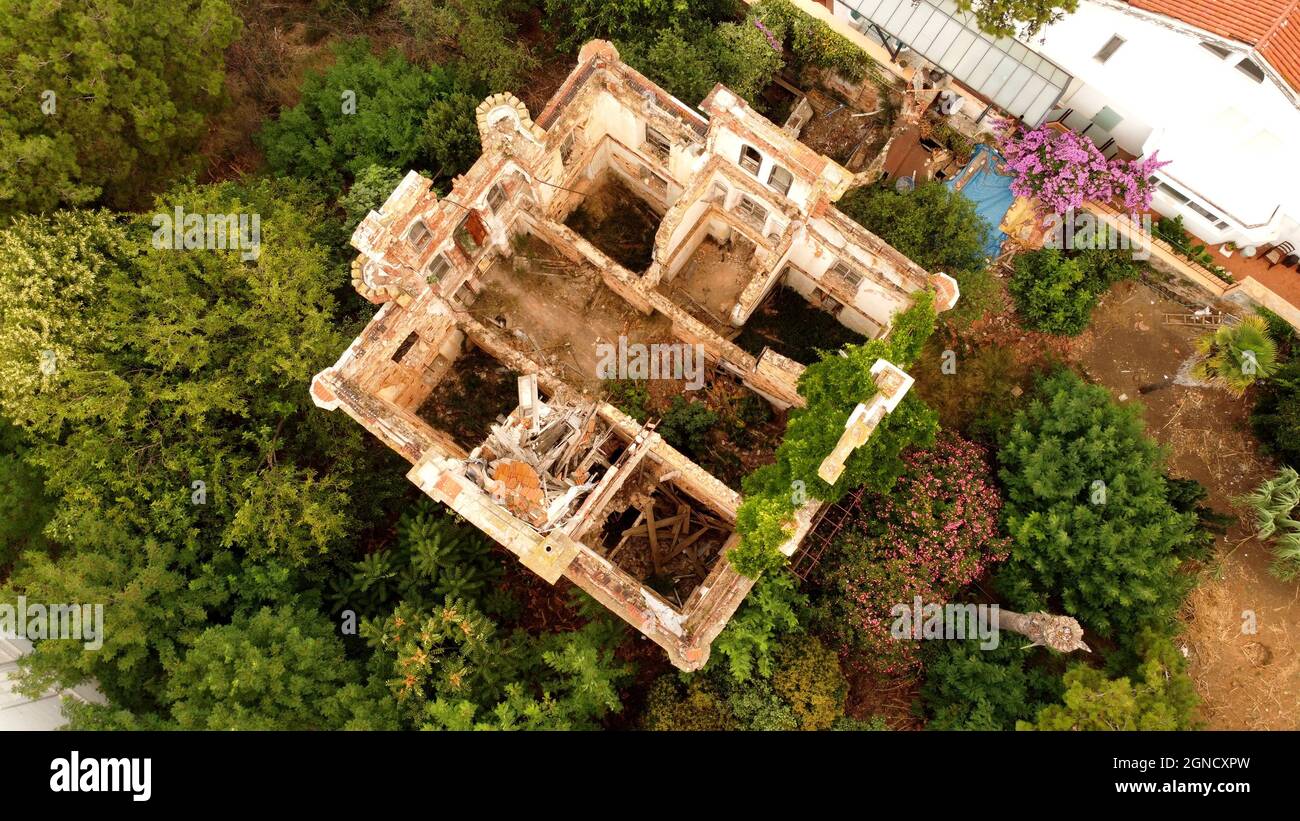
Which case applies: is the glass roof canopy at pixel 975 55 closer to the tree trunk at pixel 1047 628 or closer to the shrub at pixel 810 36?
the shrub at pixel 810 36

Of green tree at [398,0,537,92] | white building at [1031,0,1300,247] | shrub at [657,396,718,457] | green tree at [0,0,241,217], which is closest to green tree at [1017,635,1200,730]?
shrub at [657,396,718,457]

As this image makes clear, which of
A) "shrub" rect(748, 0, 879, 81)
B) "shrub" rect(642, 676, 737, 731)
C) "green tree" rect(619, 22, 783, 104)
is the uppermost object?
"shrub" rect(748, 0, 879, 81)

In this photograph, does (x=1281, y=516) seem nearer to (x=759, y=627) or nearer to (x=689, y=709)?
(x=759, y=627)

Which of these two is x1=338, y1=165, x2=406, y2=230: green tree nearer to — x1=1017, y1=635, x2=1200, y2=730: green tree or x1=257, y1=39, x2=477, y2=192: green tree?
x1=257, y1=39, x2=477, y2=192: green tree

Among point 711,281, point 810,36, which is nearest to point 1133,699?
point 711,281
